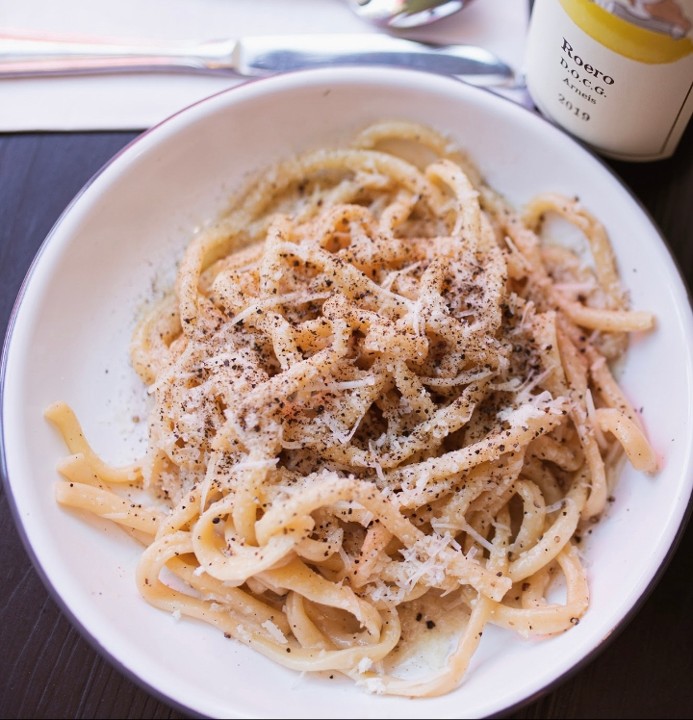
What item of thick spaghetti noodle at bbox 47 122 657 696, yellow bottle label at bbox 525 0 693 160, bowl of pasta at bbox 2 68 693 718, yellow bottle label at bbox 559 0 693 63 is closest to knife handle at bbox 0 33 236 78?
bowl of pasta at bbox 2 68 693 718

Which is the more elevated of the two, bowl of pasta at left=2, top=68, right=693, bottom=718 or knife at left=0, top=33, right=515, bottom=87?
knife at left=0, top=33, right=515, bottom=87

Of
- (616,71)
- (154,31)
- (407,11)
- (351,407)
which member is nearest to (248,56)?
(154,31)

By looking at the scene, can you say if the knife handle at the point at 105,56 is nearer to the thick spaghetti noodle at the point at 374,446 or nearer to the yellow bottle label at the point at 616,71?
the thick spaghetti noodle at the point at 374,446

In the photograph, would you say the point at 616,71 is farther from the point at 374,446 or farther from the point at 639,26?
the point at 374,446

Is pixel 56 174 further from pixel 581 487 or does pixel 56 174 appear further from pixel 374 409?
pixel 581 487

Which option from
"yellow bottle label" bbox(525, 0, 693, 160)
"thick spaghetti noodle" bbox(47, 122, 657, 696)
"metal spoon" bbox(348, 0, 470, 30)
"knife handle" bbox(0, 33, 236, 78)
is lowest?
"thick spaghetti noodle" bbox(47, 122, 657, 696)

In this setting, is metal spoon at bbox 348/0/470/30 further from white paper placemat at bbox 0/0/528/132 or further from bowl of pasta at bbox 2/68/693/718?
bowl of pasta at bbox 2/68/693/718
